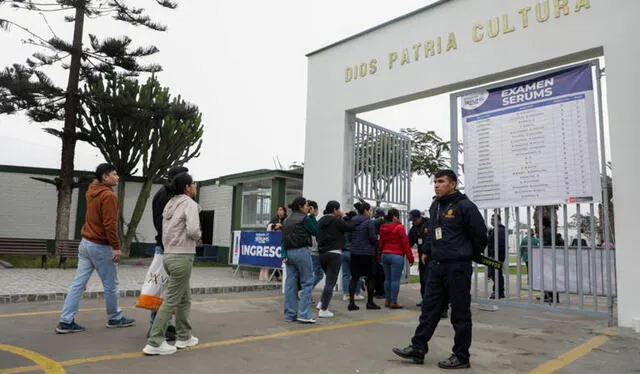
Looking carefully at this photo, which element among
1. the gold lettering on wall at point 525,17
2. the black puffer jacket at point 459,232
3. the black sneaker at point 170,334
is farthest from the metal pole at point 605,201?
Answer: the black sneaker at point 170,334

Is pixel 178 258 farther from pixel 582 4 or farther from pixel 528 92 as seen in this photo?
pixel 582 4

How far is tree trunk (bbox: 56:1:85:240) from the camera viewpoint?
13.3 metres

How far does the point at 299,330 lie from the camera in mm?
5242

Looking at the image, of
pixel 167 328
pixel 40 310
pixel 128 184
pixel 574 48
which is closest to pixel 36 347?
pixel 167 328

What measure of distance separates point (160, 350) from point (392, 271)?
3946mm

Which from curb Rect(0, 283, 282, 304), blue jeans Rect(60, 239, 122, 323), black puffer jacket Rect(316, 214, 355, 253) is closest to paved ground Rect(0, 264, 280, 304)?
curb Rect(0, 283, 282, 304)

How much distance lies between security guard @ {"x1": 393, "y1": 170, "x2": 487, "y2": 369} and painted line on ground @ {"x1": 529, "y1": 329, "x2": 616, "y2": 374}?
2.05 feet

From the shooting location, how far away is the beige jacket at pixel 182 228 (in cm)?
412

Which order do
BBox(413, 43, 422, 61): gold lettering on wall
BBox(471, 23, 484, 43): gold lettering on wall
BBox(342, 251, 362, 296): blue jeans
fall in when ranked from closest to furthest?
BBox(471, 23, 484, 43): gold lettering on wall < BBox(342, 251, 362, 296): blue jeans < BBox(413, 43, 422, 61): gold lettering on wall

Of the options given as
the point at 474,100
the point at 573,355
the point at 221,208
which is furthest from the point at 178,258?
the point at 221,208

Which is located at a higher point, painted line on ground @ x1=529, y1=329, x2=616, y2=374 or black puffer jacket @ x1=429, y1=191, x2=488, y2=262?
black puffer jacket @ x1=429, y1=191, x2=488, y2=262

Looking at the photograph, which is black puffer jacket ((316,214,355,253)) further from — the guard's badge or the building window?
the building window

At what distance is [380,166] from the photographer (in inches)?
375

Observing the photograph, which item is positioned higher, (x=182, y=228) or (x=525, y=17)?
(x=525, y=17)
